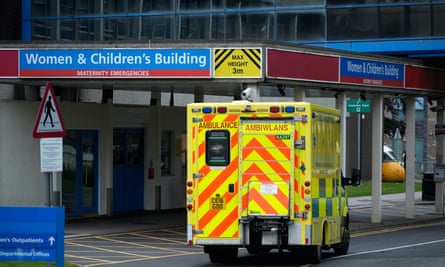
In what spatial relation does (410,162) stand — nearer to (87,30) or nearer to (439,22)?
(439,22)

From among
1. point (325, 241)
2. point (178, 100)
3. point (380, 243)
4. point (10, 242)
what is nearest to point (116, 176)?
point (178, 100)

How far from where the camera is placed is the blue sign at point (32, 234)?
44.2 ft

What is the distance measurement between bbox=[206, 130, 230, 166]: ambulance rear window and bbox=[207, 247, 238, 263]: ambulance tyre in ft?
5.75

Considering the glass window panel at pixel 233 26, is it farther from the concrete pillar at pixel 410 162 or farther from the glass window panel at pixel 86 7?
the concrete pillar at pixel 410 162

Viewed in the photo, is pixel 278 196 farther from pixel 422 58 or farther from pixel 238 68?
pixel 422 58

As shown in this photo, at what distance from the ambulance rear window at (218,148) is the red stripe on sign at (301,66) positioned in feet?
20.1

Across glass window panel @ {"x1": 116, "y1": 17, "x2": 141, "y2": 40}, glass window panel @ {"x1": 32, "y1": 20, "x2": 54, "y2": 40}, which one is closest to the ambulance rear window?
glass window panel @ {"x1": 116, "y1": 17, "x2": 141, "y2": 40}

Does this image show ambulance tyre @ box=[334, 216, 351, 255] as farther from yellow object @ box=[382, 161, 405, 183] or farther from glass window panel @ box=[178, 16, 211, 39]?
yellow object @ box=[382, 161, 405, 183]

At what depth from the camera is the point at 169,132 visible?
107 feet

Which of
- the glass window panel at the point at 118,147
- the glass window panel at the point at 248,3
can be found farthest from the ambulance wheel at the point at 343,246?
the glass window panel at the point at 248,3

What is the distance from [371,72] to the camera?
27906 mm

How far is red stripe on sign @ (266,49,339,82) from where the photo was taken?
2381cm

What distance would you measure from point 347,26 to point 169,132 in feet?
20.8

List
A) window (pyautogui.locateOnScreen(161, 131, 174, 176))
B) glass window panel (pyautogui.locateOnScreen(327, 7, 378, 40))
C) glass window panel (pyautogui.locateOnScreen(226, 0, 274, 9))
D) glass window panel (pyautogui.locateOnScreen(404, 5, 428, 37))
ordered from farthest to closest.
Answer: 1. glass window panel (pyautogui.locateOnScreen(226, 0, 274, 9))
2. window (pyautogui.locateOnScreen(161, 131, 174, 176))
3. glass window panel (pyautogui.locateOnScreen(327, 7, 378, 40))
4. glass window panel (pyautogui.locateOnScreen(404, 5, 428, 37))
